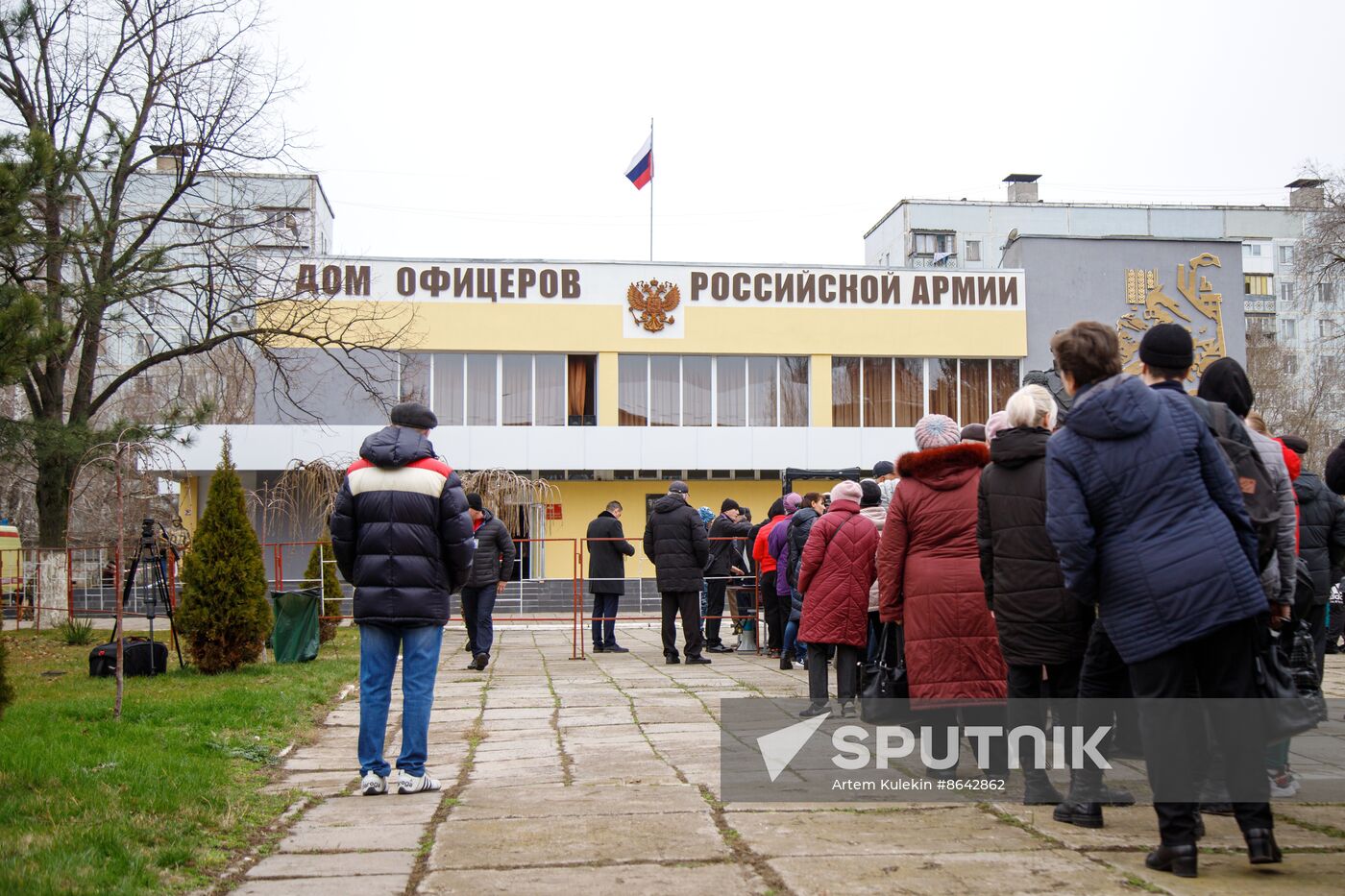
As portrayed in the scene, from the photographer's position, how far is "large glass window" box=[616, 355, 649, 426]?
107 ft

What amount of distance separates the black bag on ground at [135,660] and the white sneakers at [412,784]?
261 inches

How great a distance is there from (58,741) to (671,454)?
25.4m

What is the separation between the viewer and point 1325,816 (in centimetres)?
473

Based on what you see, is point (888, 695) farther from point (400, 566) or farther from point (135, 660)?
point (135, 660)

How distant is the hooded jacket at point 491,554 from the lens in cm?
1246

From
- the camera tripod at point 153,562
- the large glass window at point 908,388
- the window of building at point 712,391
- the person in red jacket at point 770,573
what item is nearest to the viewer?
the camera tripod at point 153,562

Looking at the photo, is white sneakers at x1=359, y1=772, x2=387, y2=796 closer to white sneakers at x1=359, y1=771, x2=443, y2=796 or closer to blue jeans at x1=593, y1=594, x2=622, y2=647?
white sneakers at x1=359, y1=771, x2=443, y2=796

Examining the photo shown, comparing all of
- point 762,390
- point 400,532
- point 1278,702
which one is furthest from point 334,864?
point 762,390

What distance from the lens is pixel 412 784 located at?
572cm

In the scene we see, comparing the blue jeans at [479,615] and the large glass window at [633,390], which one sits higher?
the large glass window at [633,390]

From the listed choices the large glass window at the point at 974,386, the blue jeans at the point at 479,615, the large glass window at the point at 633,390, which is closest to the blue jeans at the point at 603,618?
the blue jeans at the point at 479,615

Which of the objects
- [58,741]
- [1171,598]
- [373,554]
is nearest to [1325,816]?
[1171,598]

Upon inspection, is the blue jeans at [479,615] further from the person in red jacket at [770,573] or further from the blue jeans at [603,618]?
the person in red jacket at [770,573]

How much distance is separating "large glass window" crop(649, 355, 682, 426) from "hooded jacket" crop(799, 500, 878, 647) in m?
25.0
